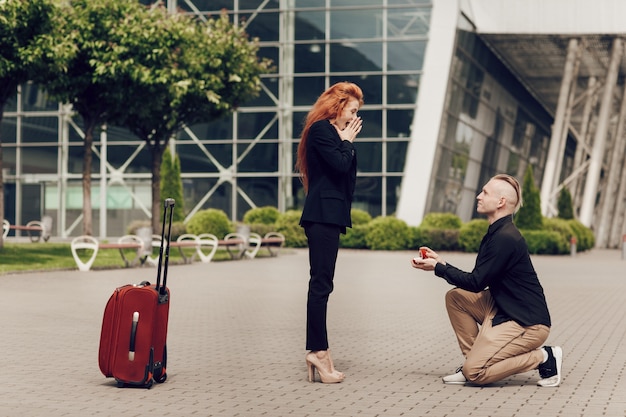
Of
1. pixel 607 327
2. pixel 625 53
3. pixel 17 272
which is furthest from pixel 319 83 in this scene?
pixel 607 327

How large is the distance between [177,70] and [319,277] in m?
18.4

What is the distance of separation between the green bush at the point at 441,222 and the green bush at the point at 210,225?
6081 millimetres

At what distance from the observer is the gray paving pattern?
655 centimetres

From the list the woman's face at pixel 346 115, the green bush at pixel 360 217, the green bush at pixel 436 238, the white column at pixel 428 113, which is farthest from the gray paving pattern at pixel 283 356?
the white column at pixel 428 113

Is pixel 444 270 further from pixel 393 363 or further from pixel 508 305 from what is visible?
pixel 393 363

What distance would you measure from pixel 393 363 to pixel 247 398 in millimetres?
2029

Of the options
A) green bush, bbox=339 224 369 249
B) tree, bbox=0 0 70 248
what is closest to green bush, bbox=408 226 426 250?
green bush, bbox=339 224 369 249

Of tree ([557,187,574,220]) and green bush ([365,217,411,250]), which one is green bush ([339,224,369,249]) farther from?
tree ([557,187,574,220])

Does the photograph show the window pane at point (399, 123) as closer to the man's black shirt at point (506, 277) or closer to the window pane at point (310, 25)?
the window pane at point (310, 25)

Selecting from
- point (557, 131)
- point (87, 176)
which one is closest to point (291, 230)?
point (87, 176)

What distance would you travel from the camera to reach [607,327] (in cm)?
1159

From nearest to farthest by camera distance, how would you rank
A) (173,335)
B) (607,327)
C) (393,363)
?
(393,363)
(173,335)
(607,327)

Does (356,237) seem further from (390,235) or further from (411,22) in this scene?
(411,22)

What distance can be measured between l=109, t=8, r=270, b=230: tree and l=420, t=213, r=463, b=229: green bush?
853cm
